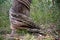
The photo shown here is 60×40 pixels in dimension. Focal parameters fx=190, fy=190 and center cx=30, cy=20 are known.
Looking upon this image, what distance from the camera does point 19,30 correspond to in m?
3.00

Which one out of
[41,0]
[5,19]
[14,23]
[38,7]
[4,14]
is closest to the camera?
[14,23]

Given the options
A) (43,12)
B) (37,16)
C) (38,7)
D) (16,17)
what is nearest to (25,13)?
(16,17)

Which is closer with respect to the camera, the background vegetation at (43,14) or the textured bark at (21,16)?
the textured bark at (21,16)

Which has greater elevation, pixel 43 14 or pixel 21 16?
pixel 21 16

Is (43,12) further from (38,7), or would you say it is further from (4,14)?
(4,14)

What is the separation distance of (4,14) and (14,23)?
2232 mm

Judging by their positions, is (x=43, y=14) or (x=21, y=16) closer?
(x=21, y=16)

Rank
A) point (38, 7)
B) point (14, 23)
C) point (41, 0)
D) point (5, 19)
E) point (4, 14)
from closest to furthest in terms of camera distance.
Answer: point (14, 23)
point (5, 19)
point (4, 14)
point (38, 7)
point (41, 0)

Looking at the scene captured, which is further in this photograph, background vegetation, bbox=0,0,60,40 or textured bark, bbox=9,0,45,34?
background vegetation, bbox=0,0,60,40

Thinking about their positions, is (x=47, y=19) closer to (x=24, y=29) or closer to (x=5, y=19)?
(x=5, y=19)

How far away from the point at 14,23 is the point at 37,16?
1918 mm

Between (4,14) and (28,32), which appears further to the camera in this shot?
(4,14)

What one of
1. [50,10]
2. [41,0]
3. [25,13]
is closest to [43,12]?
[50,10]

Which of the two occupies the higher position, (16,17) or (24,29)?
(16,17)
